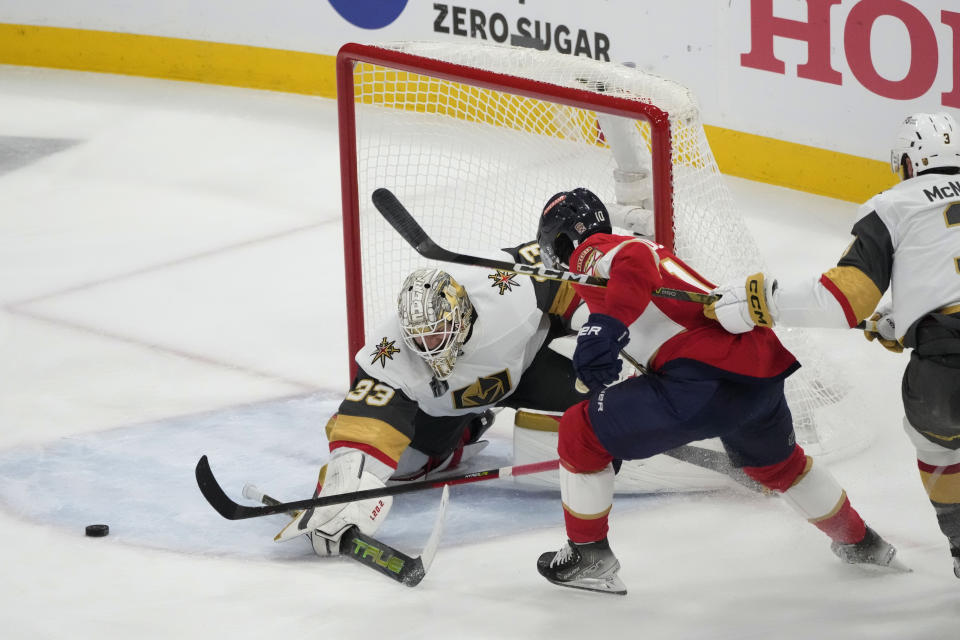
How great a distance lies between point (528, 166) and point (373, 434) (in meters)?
1.30

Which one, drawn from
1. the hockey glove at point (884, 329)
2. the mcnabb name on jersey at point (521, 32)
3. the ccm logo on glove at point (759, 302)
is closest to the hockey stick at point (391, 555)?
the ccm logo on glove at point (759, 302)

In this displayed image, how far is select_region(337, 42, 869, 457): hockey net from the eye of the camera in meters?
3.48

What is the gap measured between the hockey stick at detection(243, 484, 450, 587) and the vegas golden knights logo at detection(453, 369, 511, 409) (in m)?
0.31

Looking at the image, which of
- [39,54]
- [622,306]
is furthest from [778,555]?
[39,54]

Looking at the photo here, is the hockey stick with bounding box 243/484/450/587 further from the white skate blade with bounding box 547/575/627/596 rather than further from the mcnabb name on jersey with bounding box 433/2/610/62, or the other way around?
the mcnabb name on jersey with bounding box 433/2/610/62

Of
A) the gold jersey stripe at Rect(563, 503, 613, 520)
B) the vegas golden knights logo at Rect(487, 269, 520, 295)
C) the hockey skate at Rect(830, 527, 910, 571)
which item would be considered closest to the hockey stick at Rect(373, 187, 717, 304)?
the vegas golden knights logo at Rect(487, 269, 520, 295)

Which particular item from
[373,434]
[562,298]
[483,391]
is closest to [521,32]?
[562,298]

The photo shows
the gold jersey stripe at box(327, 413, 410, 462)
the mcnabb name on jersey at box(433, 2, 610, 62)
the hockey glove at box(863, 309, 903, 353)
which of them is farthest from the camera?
the mcnabb name on jersey at box(433, 2, 610, 62)

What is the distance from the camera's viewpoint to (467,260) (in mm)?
3209

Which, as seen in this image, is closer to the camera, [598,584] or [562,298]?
[598,584]

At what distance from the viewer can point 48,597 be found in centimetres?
324

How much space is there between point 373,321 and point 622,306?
59.7 inches

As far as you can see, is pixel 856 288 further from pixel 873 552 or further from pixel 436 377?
pixel 436 377

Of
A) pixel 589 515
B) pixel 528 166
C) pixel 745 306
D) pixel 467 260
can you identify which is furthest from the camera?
pixel 528 166
